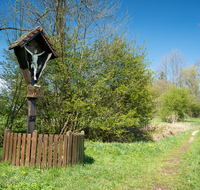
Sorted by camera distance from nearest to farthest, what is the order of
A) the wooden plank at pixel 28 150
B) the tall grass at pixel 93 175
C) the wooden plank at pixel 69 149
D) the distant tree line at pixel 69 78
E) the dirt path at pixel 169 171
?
the tall grass at pixel 93 175, the dirt path at pixel 169 171, the wooden plank at pixel 28 150, the wooden plank at pixel 69 149, the distant tree line at pixel 69 78

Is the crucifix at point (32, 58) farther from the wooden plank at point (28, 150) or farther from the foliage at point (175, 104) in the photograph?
the foliage at point (175, 104)

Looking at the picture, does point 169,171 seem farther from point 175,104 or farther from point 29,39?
point 175,104

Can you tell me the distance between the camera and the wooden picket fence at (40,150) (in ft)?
13.6

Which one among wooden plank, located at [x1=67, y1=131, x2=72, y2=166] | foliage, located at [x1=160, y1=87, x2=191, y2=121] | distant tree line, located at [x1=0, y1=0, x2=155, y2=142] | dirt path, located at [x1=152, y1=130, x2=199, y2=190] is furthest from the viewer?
foliage, located at [x1=160, y1=87, x2=191, y2=121]

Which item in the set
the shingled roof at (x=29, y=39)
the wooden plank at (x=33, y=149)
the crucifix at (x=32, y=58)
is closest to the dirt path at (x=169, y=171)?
the wooden plank at (x=33, y=149)

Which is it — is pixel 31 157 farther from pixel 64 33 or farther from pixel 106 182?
pixel 64 33

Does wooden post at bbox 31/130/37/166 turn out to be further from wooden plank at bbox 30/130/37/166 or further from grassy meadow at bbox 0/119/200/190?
grassy meadow at bbox 0/119/200/190

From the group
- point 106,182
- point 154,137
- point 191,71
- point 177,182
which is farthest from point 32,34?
point 191,71

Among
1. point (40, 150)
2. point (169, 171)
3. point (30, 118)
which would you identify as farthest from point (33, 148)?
point (169, 171)

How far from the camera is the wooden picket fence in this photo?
413 centimetres

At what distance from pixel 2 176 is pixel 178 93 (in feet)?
87.0

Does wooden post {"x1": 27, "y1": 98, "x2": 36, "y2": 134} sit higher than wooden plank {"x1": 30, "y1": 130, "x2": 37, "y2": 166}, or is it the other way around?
wooden post {"x1": 27, "y1": 98, "x2": 36, "y2": 134}

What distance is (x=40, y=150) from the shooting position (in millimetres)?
4137

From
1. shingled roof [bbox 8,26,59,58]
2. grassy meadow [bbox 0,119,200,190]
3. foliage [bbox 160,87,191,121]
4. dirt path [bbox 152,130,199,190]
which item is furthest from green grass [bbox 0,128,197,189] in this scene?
foliage [bbox 160,87,191,121]
